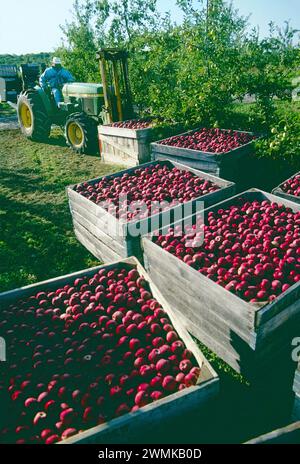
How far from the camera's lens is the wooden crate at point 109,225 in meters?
4.36

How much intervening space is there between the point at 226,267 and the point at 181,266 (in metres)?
0.49

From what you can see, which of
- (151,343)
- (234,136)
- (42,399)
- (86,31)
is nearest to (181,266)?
(151,343)

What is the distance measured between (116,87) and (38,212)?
4.49 metres

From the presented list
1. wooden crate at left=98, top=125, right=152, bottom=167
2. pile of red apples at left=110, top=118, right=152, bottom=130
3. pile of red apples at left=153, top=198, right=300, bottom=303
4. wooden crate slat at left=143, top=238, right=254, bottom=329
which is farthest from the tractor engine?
wooden crate slat at left=143, top=238, right=254, bottom=329

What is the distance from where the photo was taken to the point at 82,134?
987 cm

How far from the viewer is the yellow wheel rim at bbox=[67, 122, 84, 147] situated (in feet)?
33.2

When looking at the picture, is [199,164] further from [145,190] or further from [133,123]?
[133,123]

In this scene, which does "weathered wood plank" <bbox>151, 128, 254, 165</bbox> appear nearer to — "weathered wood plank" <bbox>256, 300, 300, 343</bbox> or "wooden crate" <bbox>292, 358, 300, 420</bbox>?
"weathered wood plank" <bbox>256, 300, 300, 343</bbox>

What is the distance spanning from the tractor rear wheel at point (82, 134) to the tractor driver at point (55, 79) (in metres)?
1.81

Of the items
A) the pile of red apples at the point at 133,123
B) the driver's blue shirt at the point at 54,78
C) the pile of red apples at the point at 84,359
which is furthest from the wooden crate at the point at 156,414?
the driver's blue shirt at the point at 54,78

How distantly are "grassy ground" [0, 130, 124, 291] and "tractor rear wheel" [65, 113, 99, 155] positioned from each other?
0.31m

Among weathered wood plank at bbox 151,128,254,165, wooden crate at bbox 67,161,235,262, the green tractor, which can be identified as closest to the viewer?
wooden crate at bbox 67,161,235,262

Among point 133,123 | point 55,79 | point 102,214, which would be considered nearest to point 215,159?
point 102,214

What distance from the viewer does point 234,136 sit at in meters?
7.47
